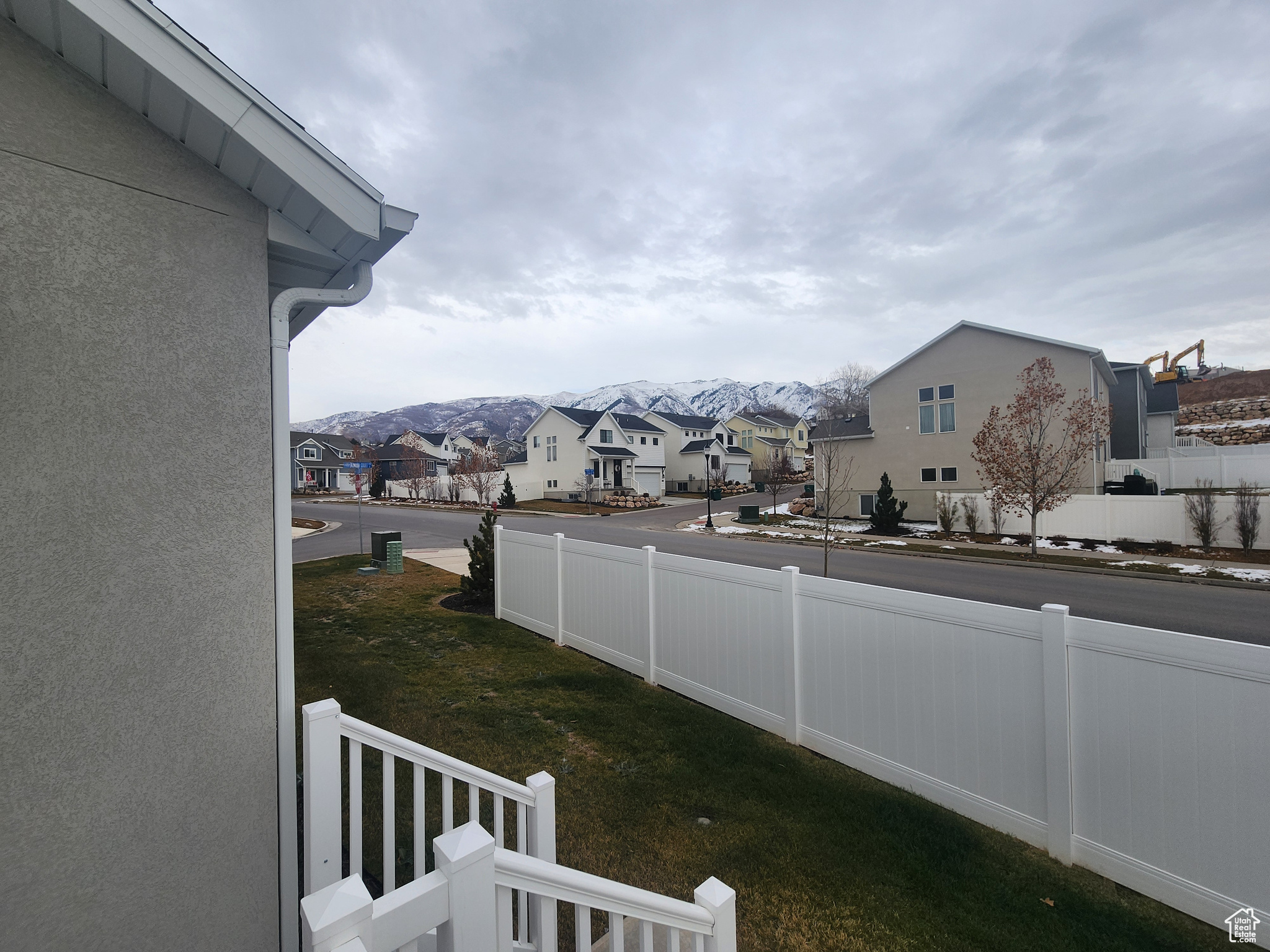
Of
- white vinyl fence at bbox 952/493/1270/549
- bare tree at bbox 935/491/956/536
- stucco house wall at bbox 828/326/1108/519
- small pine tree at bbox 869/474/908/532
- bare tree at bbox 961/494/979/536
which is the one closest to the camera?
white vinyl fence at bbox 952/493/1270/549

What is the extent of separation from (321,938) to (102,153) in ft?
10.8

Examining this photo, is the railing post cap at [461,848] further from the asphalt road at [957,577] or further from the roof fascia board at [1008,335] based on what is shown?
the roof fascia board at [1008,335]

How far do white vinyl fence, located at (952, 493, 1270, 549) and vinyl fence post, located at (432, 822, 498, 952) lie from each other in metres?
22.8

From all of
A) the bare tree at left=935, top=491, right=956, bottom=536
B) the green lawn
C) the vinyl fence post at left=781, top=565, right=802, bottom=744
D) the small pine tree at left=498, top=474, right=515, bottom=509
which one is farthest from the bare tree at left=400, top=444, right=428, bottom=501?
the vinyl fence post at left=781, top=565, right=802, bottom=744

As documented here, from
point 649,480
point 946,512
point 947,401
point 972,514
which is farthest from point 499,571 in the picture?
point 649,480

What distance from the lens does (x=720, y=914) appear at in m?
1.73

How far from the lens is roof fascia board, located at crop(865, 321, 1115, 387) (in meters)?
21.6

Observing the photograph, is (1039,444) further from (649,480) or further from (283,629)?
(649,480)

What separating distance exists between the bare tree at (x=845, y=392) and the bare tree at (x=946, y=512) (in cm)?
5052

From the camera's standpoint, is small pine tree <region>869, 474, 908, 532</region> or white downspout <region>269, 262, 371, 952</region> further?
small pine tree <region>869, 474, 908, 532</region>

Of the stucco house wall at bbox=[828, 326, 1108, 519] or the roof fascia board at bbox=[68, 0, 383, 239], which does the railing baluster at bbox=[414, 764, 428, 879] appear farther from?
the stucco house wall at bbox=[828, 326, 1108, 519]

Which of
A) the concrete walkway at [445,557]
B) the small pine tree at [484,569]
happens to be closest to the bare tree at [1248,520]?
the small pine tree at [484,569]

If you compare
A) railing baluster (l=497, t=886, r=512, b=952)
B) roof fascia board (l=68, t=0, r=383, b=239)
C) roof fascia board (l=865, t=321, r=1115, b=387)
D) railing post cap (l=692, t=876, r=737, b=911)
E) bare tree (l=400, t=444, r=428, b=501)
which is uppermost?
roof fascia board (l=865, t=321, r=1115, b=387)

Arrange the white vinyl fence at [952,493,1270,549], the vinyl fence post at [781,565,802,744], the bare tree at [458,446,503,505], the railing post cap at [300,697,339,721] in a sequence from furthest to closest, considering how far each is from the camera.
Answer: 1. the bare tree at [458,446,503,505]
2. the white vinyl fence at [952,493,1270,549]
3. the vinyl fence post at [781,565,802,744]
4. the railing post cap at [300,697,339,721]
